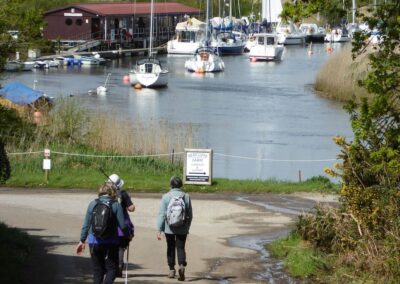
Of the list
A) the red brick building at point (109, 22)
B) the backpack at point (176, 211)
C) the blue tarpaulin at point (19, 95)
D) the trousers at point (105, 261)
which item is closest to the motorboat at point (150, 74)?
the red brick building at point (109, 22)

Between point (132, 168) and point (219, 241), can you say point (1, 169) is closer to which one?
point (219, 241)

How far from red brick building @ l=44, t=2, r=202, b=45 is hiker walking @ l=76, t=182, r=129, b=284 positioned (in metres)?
79.4

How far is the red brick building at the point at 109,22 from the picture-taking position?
97250 millimetres

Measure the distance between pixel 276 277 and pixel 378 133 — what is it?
2.86m

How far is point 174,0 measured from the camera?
13312cm

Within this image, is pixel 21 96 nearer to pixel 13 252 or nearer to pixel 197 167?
pixel 197 167

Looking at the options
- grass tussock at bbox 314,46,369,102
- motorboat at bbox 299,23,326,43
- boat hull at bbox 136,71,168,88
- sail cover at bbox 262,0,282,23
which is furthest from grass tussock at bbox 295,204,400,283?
motorboat at bbox 299,23,326,43

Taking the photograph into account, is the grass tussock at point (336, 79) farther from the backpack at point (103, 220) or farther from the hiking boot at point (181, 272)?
the backpack at point (103, 220)

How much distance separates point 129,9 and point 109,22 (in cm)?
607

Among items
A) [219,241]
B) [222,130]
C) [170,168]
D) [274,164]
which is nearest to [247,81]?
[222,130]

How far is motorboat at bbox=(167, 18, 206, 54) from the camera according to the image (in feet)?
341

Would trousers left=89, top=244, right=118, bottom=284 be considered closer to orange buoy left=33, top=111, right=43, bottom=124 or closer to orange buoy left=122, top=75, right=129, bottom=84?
orange buoy left=33, top=111, right=43, bottom=124

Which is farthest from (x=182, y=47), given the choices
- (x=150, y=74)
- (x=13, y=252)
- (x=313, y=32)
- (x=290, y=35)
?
(x=13, y=252)

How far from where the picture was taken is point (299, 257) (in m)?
15.7
